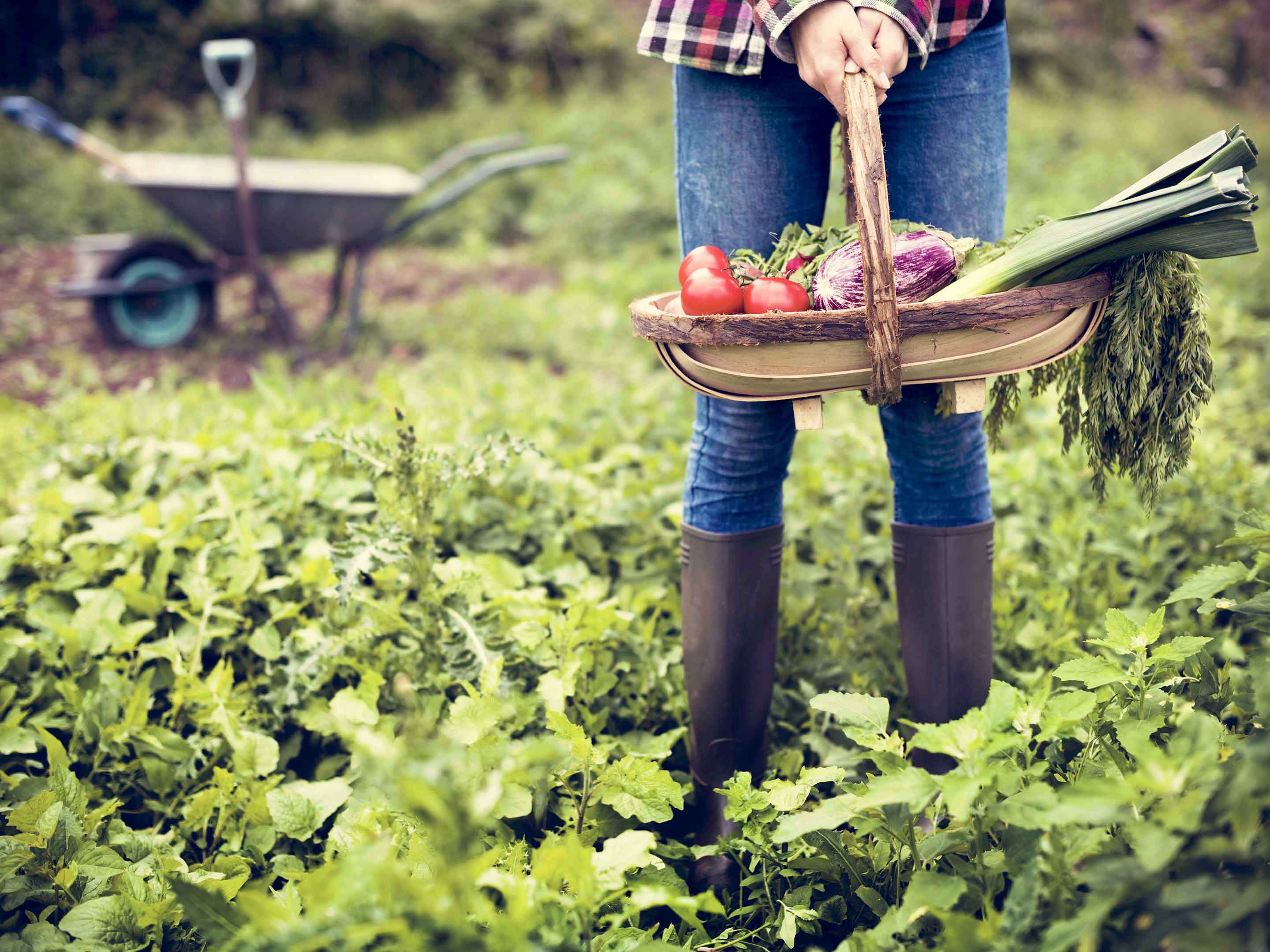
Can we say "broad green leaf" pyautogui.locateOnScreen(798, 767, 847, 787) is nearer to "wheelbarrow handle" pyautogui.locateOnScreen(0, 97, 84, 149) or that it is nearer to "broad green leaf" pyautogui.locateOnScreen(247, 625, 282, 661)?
"broad green leaf" pyautogui.locateOnScreen(247, 625, 282, 661)

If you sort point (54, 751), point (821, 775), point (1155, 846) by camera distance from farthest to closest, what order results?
1. point (54, 751)
2. point (821, 775)
3. point (1155, 846)

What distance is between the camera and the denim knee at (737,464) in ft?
4.73

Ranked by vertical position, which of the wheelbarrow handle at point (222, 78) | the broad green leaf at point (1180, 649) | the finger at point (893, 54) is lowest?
the broad green leaf at point (1180, 649)

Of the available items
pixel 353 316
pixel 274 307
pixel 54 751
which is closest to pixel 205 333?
pixel 274 307

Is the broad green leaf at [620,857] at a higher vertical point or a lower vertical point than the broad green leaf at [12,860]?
higher

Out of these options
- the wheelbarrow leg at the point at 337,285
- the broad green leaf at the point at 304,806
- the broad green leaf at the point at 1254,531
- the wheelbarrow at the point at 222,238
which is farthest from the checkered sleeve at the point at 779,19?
the wheelbarrow leg at the point at 337,285

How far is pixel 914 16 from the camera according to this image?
48.4 inches

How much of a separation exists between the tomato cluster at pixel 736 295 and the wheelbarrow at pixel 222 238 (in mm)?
3464

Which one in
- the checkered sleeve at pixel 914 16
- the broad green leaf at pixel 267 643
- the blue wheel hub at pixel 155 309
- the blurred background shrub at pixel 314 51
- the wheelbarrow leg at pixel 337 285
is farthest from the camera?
the blurred background shrub at pixel 314 51

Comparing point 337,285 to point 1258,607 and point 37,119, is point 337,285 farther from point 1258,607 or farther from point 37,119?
point 1258,607

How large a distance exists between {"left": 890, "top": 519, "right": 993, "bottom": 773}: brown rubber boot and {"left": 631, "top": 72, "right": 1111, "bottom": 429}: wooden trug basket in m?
0.40

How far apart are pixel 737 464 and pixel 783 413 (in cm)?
11

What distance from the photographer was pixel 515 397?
3260 mm

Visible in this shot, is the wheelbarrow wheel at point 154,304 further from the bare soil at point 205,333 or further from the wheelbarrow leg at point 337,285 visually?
the wheelbarrow leg at point 337,285
